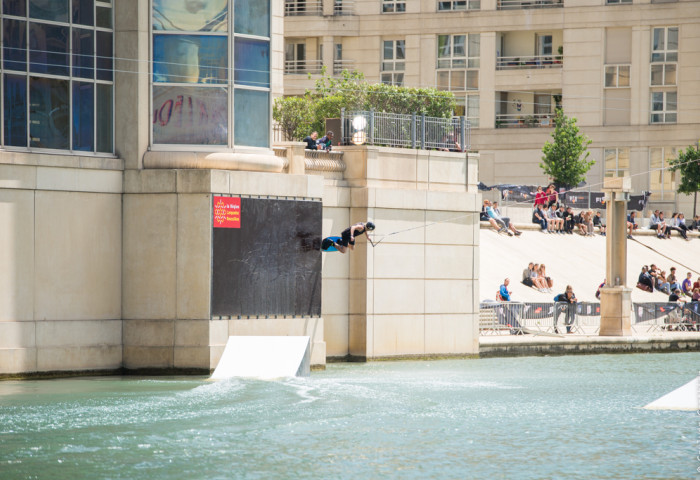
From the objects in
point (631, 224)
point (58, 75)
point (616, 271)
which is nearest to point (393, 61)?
point (631, 224)

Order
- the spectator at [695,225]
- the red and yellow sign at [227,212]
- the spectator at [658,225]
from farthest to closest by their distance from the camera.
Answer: the spectator at [695,225]
the spectator at [658,225]
the red and yellow sign at [227,212]

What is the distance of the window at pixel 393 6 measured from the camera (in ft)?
247

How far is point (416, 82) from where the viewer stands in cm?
7488

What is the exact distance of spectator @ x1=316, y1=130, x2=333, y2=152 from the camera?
29000 mm

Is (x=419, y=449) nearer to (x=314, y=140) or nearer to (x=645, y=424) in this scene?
(x=645, y=424)

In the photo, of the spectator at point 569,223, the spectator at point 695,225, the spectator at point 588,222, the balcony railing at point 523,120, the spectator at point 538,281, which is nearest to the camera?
A: the spectator at point 538,281

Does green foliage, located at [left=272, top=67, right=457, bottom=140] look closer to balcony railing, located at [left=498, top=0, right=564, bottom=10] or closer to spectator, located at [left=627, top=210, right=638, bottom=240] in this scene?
balcony railing, located at [left=498, top=0, right=564, bottom=10]

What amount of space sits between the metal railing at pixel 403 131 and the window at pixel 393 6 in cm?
4576

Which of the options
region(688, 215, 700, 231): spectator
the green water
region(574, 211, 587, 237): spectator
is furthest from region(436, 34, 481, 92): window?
the green water

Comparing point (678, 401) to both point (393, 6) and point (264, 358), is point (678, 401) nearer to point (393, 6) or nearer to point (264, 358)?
point (264, 358)

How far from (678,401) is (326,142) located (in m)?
11.5

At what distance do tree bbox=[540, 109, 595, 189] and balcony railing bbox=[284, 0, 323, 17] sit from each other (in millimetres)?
18524

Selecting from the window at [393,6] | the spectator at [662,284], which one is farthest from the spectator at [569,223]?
the window at [393,6]

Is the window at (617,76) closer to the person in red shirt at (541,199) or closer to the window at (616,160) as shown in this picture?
the window at (616,160)
